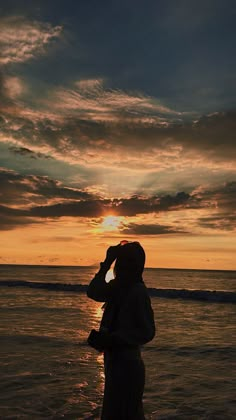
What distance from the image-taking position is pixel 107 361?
3658 millimetres

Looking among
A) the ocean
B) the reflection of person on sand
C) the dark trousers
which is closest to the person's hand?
the reflection of person on sand

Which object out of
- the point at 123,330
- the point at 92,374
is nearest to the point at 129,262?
the point at 123,330

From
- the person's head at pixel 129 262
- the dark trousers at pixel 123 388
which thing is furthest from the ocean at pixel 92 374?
the person's head at pixel 129 262

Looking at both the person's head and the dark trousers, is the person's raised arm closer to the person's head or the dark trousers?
the person's head

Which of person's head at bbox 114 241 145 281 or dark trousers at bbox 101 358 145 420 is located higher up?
person's head at bbox 114 241 145 281

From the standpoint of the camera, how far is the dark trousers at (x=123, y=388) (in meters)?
3.57

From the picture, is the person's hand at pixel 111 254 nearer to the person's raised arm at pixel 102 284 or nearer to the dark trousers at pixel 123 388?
the person's raised arm at pixel 102 284

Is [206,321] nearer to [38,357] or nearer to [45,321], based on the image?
[45,321]

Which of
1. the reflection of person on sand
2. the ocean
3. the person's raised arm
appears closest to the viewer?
the reflection of person on sand

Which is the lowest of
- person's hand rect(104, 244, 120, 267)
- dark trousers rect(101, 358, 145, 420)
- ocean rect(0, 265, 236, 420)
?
ocean rect(0, 265, 236, 420)

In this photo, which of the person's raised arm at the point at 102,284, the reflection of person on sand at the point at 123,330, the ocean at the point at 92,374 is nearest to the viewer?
the reflection of person on sand at the point at 123,330

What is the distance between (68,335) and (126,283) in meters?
13.1

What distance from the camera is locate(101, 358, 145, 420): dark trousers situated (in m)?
3.57

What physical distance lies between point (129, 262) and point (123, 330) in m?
0.60
